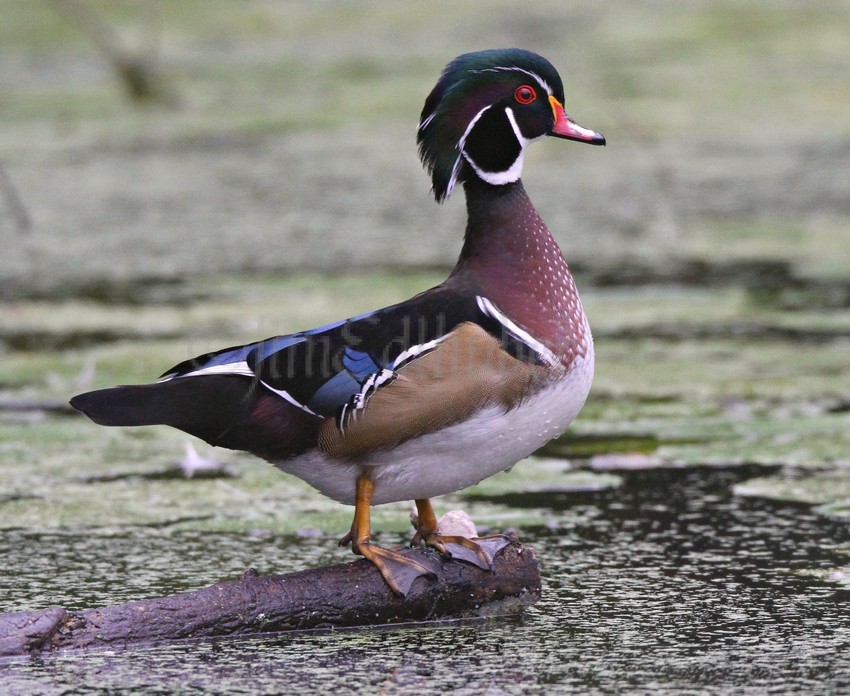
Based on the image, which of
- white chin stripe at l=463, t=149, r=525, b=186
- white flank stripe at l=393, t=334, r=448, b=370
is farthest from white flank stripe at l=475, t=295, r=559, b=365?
white chin stripe at l=463, t=149, r=525, b=186

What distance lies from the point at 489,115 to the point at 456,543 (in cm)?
98

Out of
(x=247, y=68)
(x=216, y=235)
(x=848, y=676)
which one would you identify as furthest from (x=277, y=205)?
(x=848, y=676)

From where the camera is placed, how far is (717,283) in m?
7.61

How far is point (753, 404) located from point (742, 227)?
351 centimetres

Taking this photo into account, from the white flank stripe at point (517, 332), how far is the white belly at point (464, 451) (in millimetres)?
59

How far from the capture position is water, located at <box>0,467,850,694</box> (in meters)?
2.99

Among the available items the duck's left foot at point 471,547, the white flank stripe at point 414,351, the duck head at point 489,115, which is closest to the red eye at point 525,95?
the duck head at point 489,115

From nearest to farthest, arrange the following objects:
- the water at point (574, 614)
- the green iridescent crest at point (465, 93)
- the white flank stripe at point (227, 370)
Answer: the water at point (574, 614)
the white flank stripe at point (227, 370)
the green iridescent crest at point (465, 93)

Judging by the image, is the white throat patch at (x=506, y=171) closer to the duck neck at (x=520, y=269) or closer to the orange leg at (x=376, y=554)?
the duck neck at (x=520, y=269)

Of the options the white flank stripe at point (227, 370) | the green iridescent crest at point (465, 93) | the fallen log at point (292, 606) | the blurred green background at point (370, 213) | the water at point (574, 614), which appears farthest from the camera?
the blurred green background at point (370, 213)

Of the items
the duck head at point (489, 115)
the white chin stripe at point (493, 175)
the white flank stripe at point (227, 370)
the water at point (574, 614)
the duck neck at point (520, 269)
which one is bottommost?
the water at point (574, 614)

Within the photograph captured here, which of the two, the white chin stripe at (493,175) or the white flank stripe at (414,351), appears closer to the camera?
the white flank stripe at (414,351)

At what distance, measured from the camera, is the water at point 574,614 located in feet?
9.80

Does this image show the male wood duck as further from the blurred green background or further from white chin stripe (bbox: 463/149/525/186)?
the blurred green background
